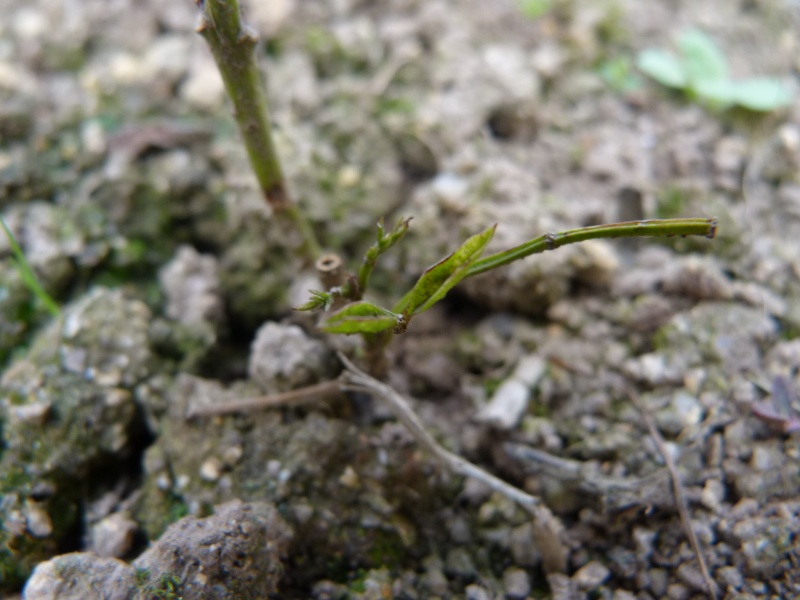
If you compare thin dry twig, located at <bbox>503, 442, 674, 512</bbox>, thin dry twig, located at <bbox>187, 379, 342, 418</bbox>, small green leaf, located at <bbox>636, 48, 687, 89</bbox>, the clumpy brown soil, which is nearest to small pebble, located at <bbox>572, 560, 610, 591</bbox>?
the clumpy brown soil

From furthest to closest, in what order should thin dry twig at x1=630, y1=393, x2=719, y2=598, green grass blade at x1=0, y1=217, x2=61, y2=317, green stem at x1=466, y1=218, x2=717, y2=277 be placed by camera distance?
green grass blade at x1=0, y1=217, x2=61, y2=317 → thin dry twig at x1=630, y1=393, x2=719, y2=598 → green stem at x1=466, y1=218, x2=717, y2=277

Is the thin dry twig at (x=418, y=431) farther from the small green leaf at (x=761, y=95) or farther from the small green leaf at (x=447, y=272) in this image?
the small green leaf at (x=761, y=95)

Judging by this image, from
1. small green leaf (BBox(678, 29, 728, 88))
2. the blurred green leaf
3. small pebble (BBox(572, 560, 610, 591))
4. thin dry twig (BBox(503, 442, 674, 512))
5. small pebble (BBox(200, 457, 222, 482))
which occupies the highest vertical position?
the blurred green leaf

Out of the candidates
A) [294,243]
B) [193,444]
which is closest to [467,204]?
[294,243]

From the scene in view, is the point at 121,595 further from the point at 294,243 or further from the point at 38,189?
the point at 38,189

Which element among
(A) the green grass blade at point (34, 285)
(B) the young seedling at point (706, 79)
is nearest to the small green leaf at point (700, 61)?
(B) the young seedling at point (706, 79)

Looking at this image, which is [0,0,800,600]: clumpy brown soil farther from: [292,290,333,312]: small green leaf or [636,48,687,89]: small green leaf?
[292,290,333,312]: small green leaf

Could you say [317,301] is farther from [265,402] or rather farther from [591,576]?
[591,576]
